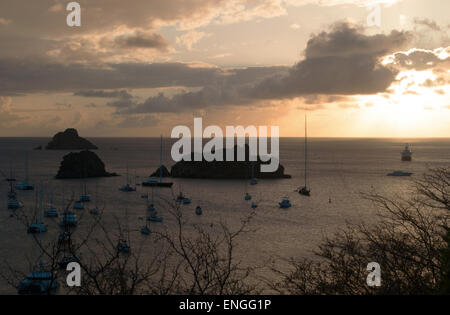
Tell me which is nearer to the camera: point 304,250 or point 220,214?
point 304,250

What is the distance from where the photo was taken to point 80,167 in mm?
101625

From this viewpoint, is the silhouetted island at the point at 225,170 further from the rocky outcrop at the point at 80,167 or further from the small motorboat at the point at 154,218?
the small motorboat at the point at 154,218

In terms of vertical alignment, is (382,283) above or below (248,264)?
above

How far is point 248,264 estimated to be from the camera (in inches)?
1296

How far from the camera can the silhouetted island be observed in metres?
104

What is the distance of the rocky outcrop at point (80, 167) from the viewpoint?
3967 inches

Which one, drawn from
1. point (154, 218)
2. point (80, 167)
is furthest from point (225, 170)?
point (154, 218)

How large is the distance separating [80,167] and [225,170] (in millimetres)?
35101

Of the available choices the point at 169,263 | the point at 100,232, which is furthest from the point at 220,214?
the point at 169,263

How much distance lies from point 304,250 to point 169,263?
42.2 feet

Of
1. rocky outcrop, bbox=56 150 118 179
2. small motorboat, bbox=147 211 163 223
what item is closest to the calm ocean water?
small motorboat, bbox=147 211 163 223
